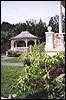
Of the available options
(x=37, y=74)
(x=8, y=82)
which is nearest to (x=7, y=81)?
(x=8, y=82)

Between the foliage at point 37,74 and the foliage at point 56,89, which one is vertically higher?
the foliage at point 37,74

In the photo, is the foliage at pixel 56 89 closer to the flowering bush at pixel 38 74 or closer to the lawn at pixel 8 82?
the flowering bush at pixel 38 74

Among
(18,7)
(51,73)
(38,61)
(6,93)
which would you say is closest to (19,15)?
(18,7)

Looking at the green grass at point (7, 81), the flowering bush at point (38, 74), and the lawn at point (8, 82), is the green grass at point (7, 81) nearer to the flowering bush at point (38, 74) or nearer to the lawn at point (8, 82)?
the lawn at point (8, 82)

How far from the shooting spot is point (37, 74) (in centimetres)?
240

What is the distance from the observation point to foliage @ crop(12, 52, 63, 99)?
237cm

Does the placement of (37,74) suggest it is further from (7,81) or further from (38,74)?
(7,81)

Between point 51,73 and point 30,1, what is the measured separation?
54.0 inches

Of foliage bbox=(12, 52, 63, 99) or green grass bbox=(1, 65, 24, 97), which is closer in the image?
foliage bbox=(12, 52, 63, 99)

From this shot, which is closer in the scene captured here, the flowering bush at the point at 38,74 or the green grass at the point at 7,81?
the flowering bush at the point at 38,74

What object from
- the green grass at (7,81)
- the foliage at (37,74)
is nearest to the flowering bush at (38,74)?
the foliage at (37,74)

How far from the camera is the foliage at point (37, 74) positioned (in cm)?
237

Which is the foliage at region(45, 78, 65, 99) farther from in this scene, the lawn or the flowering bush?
the lawn

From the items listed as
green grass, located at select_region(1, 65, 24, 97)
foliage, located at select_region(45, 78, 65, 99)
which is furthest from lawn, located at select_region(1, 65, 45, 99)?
foliage, located at select_region(45, 78, 65, 99)
